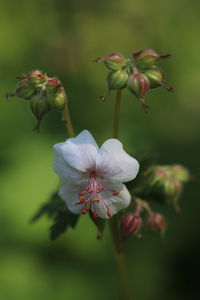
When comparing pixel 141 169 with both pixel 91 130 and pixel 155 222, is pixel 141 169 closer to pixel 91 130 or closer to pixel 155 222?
pixel 155 222

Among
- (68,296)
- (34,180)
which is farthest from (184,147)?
(68,296)

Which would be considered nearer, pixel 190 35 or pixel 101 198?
pixel 101 198

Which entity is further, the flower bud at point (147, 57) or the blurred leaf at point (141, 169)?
the blurred leaf at point (141, 169)

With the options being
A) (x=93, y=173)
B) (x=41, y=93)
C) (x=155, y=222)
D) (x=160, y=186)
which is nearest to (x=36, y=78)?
(x=41, y=93)

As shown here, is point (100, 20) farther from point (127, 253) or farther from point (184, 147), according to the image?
point (127, 253)

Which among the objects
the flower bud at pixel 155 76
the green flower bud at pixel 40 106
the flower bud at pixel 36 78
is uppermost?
the flower bud at pixel 36 78

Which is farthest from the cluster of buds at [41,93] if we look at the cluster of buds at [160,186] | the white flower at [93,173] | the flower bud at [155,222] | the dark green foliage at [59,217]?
the flower bud at [155,222]

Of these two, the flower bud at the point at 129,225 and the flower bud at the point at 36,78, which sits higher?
the flower bud at the point at 36,78

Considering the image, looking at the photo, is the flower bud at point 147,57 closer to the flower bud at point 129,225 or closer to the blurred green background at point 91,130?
the flower bud at point 129,225
